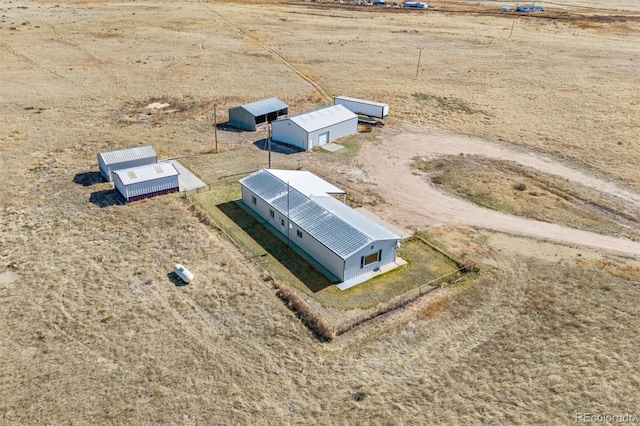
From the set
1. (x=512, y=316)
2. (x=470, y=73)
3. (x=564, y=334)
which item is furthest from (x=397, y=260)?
(x=470, y=73)

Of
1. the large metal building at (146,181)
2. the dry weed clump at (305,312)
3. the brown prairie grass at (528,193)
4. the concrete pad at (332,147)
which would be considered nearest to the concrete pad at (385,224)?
the brown prairie grass at (528,193)

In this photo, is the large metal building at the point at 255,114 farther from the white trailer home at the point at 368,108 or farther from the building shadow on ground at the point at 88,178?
the building shadow on ground at the point at 88,178

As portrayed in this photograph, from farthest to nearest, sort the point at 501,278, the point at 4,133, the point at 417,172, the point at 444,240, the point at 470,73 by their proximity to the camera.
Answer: the point at 470,73
the point at 4,133
the point at 417,172
the point at 444,240
the point at 501,278

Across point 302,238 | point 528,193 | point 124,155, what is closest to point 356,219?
point 302,238

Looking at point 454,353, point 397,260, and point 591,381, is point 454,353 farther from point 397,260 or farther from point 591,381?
point 397,260

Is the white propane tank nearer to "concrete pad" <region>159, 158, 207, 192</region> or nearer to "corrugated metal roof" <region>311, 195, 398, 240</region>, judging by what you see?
"corrugated metal roof" <region>311, 195, 398, 240</region>

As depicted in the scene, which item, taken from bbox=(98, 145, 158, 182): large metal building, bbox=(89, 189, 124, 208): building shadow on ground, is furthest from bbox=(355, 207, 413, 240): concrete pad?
bbox=(89, 189, 124, 208): building shadow on ground
